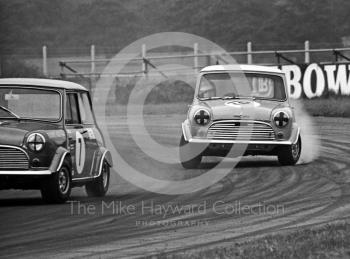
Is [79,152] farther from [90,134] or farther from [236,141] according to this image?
[236,141]

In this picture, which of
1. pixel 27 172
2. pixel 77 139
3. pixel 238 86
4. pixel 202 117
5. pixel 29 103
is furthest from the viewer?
pixel 238 86

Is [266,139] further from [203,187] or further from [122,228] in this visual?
[122,228]

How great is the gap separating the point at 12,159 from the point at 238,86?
5.58 meters

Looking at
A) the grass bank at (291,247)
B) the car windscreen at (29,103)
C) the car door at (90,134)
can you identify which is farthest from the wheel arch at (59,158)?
the grass bank at (291,247)

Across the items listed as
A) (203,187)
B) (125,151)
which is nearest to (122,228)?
(203,187)

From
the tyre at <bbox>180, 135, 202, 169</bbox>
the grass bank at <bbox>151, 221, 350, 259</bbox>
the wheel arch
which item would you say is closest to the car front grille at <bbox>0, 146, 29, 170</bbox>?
the wheel arch

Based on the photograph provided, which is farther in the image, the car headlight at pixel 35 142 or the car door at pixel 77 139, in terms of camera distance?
the car door at pixel 77 139

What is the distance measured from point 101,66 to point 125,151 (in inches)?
736

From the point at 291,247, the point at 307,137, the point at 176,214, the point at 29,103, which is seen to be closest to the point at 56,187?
the point at 29,103

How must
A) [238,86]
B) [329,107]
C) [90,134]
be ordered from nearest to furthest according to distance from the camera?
[90,134]
[238,86]
[329,107]

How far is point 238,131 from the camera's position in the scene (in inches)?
561

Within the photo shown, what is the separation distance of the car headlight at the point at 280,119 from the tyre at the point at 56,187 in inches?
175

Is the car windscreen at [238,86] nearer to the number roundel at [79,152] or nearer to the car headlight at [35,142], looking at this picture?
the number roundel at [79,152]

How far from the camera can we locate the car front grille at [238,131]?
1423 centimetres
